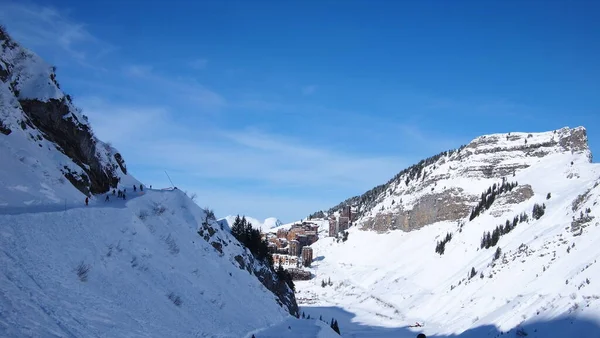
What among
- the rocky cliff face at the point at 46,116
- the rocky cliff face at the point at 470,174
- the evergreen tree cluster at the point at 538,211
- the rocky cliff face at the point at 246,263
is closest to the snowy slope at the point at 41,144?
the rocky cliff face at the point at 46,116

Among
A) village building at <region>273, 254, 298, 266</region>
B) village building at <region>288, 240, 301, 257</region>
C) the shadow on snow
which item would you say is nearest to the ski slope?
the shadow on snow

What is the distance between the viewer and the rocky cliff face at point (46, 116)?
23047mm

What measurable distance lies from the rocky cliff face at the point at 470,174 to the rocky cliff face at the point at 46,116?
95.1m

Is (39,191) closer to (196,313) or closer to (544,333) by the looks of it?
(196,313)

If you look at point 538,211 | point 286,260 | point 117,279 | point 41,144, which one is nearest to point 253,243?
point 41,144

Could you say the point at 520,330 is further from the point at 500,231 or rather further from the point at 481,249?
the point at 481,249

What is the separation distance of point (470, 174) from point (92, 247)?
119 meters

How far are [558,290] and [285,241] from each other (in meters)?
126

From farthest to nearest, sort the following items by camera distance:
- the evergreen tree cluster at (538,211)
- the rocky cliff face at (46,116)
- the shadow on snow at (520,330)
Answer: the evergreen tree cluster at (538,211)
the shadow on snow at (520,330)
the rocky cliff face at (46,116)

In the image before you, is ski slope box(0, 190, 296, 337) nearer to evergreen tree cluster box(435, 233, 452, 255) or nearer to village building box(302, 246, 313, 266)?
evergreen tree cluster box(435, 233, 452, 255)

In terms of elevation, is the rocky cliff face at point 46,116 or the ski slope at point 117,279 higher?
the rocky cliff face at point 46,116

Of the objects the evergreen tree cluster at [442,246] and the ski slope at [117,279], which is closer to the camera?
the ski slope at [117,279]

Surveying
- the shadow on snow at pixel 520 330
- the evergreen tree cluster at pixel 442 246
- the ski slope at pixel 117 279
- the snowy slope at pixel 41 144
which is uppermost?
the snowy slope at pixel 41 144

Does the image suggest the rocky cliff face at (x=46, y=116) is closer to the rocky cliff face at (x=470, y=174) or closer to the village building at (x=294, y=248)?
the rocky cliff face at (x=470, y=174)
